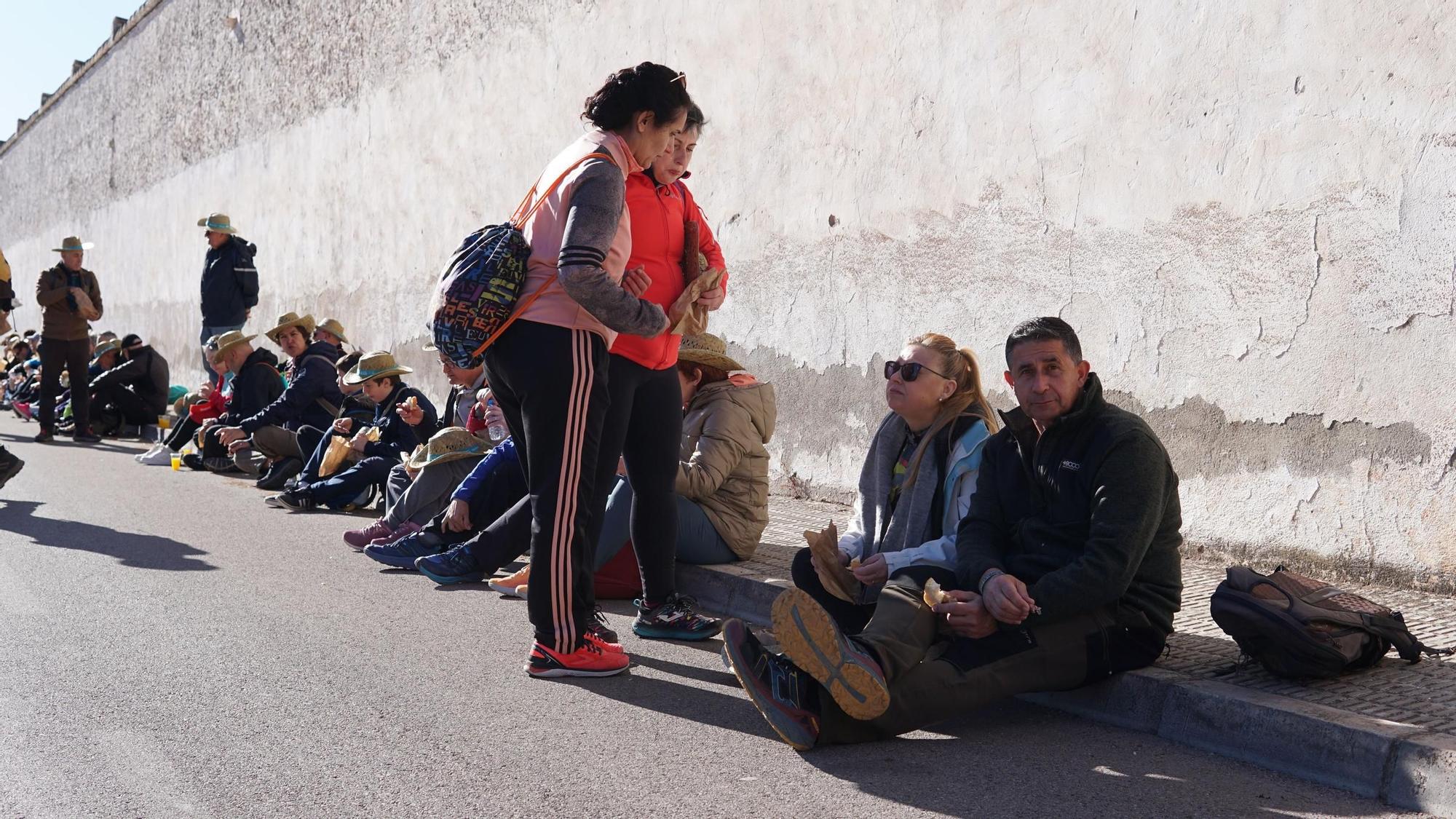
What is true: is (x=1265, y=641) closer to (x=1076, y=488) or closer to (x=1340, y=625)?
(x=1340, y=625)

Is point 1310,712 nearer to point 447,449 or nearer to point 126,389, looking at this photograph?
point 447,449

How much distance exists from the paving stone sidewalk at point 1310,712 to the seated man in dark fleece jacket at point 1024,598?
0.15 metres

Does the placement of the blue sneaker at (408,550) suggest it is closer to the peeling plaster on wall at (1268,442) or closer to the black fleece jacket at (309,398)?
the peeling plaster on wall at (1268,442)

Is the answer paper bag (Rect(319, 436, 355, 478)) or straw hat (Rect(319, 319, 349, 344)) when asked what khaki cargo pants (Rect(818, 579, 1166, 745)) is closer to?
paper bag (Rect(319, 436, 355, 478))

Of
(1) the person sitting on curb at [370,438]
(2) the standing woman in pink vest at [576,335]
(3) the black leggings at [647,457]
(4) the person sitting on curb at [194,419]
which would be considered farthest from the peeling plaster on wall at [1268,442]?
(4) the person sitting on curb at [194,419]

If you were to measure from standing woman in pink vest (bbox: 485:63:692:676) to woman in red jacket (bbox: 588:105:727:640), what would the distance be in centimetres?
12

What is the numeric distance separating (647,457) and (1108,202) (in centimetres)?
313

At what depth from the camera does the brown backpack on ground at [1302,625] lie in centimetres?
387

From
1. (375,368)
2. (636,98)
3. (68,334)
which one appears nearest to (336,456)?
(375,368)

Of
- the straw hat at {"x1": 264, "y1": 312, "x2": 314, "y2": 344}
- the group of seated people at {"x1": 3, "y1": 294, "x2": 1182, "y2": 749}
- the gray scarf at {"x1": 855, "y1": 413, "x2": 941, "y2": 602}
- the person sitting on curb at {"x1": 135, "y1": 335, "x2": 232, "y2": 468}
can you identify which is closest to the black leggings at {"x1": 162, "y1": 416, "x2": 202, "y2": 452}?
the person sitting on curb at {"x1": 135, "y1": 335, "x2": 232, "y2": 468}

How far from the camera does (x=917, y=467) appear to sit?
4.60 m

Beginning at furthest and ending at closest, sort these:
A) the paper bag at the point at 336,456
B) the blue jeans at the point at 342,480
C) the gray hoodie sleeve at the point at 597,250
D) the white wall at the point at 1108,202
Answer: the paper bag at the point at 336,456 < the blue jeans at the point at 342,480 < the white wall at the point at 1108,202 < the gray hoodie sleeve at the point at 597,250

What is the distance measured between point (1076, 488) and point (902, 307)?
167 inches

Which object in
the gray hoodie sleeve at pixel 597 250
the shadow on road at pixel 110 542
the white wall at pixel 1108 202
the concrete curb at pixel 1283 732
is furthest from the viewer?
the shadow on road at pixel 110 542
